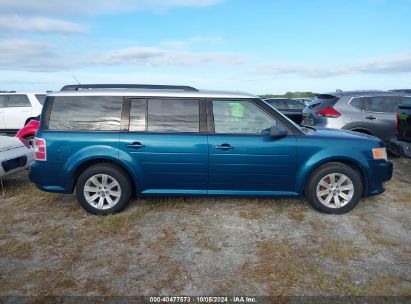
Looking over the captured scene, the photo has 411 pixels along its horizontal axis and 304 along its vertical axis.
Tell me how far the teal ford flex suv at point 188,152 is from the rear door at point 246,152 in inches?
0.5

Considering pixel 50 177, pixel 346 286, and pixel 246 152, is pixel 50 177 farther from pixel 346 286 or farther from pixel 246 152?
pixel 346 286

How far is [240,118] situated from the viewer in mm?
4691

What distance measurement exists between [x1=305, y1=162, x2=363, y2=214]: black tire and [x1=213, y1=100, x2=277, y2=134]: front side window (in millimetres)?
928

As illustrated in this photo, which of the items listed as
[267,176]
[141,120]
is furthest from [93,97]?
[267,176]

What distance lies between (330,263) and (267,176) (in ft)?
4.88

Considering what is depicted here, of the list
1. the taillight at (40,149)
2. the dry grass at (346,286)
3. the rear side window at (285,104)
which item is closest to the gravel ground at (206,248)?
the dry grass at (346,286)

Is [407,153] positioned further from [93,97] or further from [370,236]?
[93,97]

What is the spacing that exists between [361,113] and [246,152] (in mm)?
4522

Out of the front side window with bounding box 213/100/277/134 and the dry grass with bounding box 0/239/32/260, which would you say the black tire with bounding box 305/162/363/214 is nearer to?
the front side window with bounding box 213/100/277/134

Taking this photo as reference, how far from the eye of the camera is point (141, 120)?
184 inches

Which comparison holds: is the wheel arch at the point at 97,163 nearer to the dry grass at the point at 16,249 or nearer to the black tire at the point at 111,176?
the black tire at the point at 111,176

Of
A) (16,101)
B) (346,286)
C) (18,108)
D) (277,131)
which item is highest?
(16,101)

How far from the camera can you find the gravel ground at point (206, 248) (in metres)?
3.08

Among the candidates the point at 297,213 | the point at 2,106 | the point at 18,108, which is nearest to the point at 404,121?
the point at 297,213
